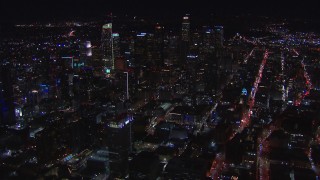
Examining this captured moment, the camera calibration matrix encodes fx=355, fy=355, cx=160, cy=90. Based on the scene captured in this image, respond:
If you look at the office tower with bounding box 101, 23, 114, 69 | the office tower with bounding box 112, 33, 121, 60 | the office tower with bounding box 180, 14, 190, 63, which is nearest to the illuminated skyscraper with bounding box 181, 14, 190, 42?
the office tower with bounding box 180, 14, 190, 63

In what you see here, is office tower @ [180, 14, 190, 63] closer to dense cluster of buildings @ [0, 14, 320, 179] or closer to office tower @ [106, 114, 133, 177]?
dense cluster of buildings @ [0, 14, 320, 179]

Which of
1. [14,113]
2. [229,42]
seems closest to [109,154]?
[14,113]

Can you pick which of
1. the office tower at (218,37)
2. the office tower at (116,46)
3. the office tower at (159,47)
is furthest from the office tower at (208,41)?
the office tower at (116,46)

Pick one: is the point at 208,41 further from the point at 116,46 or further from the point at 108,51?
the point at 108,51

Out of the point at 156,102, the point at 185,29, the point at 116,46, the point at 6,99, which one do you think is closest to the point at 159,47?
the point at 185,29

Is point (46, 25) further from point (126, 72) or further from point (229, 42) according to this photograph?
point (229, 42)

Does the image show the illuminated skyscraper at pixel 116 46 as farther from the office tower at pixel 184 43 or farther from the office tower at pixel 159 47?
the office tower at pixel 184 43
